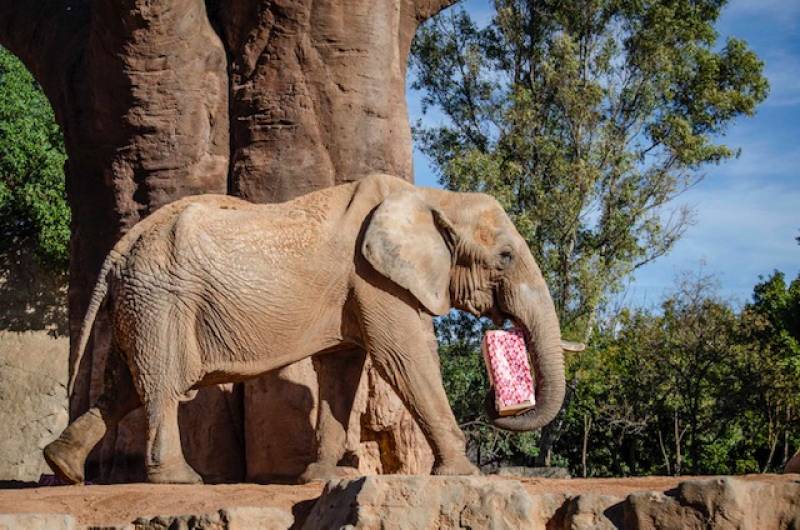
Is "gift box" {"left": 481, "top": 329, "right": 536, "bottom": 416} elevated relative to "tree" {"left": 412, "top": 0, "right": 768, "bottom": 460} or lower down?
lower down

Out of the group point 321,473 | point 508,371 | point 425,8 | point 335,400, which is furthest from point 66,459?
point 425,8

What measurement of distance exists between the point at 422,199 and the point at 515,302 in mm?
846

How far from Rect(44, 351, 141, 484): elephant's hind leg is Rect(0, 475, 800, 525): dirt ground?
677 millimetres

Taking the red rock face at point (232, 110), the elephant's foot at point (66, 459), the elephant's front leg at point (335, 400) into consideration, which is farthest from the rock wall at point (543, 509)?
the red rock face at point (232, 110)

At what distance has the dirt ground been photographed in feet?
21.0

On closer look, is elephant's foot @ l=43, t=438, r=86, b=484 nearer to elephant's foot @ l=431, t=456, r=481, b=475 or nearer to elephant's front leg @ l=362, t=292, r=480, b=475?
elephant's front leg @ l=362, t=292, r=480, b=475

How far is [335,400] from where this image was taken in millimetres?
8117

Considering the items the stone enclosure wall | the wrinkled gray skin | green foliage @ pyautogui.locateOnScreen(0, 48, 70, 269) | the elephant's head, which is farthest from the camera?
the stone enclosure wall

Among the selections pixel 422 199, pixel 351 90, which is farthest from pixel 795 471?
pixel 351 90

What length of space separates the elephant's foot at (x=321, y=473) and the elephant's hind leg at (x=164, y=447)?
687 mm

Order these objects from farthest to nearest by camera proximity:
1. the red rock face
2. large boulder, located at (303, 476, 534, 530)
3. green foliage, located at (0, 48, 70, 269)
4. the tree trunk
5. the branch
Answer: the tree trunk, green foliage, located at (0, 48, 70, 269), the branch, the red rock face, large boulder, located at (303, 476, 534, 530)

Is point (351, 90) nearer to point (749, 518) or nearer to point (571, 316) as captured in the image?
point (749, 518)

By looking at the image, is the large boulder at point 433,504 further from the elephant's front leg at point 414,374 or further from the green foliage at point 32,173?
the green foliage at point 32,173

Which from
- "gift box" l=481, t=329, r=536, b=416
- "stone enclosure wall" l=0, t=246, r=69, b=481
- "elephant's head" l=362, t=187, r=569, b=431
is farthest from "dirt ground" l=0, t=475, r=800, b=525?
"stone enclosure wall" l=0, t=246, r=69, b=481
